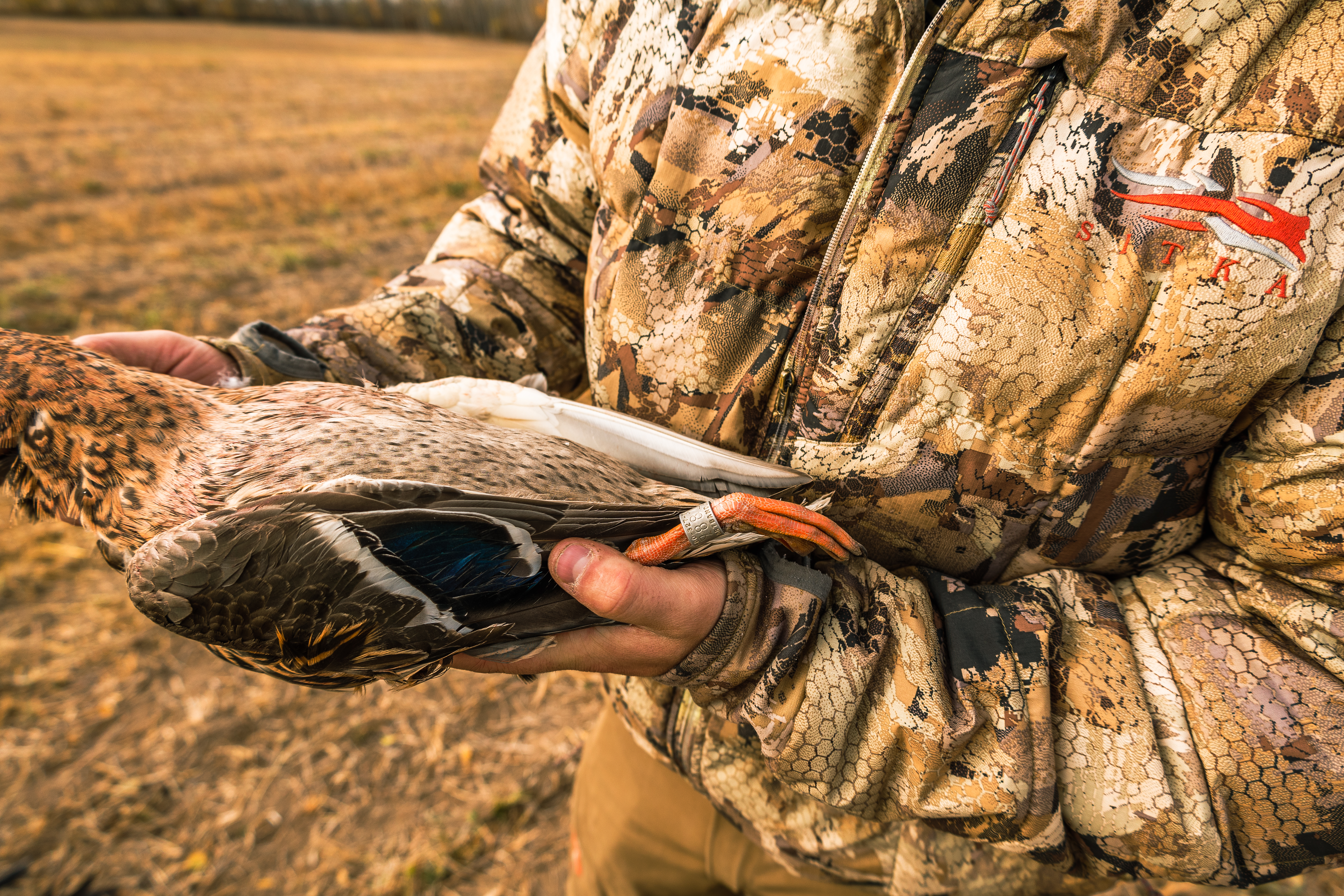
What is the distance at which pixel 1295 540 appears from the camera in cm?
99

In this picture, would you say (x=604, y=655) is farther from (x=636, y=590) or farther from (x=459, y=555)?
(x=459, y=555)

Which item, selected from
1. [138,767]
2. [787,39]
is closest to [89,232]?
[138,767]

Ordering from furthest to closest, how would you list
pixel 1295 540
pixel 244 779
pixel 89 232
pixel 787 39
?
pixel 89 232 → pixel 244 779 → pixel 787 39 → pixel 1295 540

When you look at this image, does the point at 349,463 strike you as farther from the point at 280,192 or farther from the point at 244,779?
the point at 280,192

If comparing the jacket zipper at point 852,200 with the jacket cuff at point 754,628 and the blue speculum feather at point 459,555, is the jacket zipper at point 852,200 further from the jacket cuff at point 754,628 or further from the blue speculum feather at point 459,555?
the blue speculum feather at point 459,555

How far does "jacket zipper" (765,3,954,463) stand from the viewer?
102cm

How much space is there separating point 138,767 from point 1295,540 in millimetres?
4366

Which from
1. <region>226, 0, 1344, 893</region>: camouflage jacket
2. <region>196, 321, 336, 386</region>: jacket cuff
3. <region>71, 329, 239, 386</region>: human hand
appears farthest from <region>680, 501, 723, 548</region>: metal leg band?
<region>71, 329, 239, 386</region>: human hand

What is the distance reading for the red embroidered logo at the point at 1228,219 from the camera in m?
0.92

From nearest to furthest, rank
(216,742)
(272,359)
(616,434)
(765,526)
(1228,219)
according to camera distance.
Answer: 1. (1228,219)
2. (765,526)
3. (616,434)
4. (272,359)
5. (216,742)

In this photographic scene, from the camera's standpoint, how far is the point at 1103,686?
1.10 m

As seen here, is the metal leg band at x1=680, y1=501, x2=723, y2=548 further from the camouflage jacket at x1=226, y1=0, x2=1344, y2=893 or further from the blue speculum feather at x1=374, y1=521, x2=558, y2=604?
the blue speculum feather at x1=374, y1=521, x2=558, y2=604

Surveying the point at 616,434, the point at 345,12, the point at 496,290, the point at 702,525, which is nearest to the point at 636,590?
the point at 702,525

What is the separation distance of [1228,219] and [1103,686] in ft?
2.49
